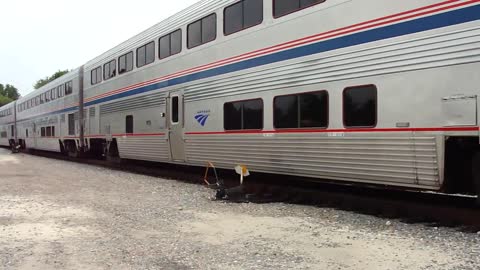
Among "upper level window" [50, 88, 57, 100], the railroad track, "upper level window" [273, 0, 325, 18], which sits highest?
"upper level window" [273, 0, 325, 18]

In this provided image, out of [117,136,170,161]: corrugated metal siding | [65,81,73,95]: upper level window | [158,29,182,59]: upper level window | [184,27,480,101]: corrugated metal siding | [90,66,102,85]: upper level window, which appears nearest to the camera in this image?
[184,27,480,101]: corrugated metal siding

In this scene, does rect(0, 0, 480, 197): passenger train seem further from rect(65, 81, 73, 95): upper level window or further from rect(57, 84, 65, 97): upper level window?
rect(57, 84, 65, 97): upper level window

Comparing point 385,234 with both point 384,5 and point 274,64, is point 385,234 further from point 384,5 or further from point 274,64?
point 274,64

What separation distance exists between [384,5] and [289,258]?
407cm

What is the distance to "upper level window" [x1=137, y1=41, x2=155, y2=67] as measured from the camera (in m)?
14.1

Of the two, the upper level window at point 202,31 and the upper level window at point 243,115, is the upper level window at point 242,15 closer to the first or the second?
the upper level window at point 202,31

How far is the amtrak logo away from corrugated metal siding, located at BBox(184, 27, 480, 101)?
3.10 ft

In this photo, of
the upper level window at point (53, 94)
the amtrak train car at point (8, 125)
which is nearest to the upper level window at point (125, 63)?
the upper level window at point (53, 94)

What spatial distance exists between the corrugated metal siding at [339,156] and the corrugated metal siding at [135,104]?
3325 millimetres

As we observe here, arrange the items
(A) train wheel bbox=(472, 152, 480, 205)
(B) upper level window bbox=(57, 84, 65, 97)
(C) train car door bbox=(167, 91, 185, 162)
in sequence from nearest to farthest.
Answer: (A) train wheel bbox=(472, 152, 480, 205), (C) train car door bbox=(167, 91, 185, 162), (B) upper level window bbox=(57, 84, 65, 97)

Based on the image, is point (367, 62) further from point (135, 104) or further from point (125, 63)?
point (125, 63)

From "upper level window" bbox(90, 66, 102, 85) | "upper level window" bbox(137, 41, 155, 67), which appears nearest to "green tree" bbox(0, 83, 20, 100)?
"upper level window" bbox(90, 66, 102, 85)

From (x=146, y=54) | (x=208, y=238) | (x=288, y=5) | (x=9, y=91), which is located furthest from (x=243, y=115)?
(x=9, y=91)

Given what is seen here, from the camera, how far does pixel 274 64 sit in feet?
29.9
